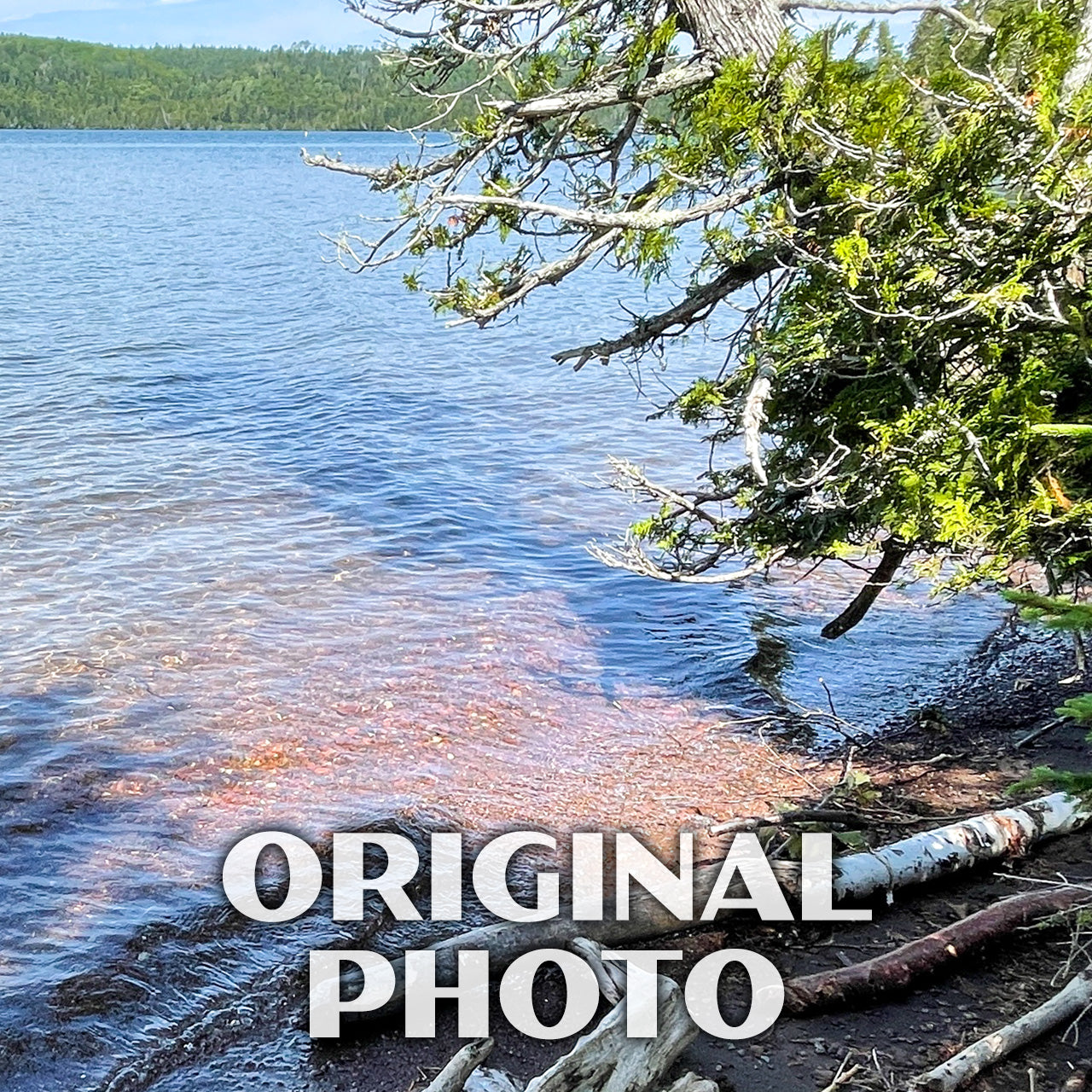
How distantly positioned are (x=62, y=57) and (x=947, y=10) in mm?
202612

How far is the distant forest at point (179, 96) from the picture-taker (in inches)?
5699

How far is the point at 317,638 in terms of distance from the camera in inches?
390

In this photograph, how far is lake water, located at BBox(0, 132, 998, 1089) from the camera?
663 cm

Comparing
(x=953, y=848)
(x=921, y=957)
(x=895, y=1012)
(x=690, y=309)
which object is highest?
(x=690, y=309)

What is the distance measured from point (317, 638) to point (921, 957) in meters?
6.49

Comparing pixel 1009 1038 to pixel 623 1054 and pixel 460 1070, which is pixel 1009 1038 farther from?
pixel 460 1070

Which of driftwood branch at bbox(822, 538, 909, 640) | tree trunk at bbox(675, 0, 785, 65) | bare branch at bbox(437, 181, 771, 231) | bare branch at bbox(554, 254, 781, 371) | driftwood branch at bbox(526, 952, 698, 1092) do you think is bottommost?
driftwood branch at bbox(526, 952, 698, 1092)

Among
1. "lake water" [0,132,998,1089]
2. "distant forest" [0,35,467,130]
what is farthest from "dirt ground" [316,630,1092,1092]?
"distant forest" [0,35,467,130]

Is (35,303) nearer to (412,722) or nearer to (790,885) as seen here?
(412,722)

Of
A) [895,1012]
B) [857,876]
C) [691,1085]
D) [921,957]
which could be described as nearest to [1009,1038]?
[895,1012]

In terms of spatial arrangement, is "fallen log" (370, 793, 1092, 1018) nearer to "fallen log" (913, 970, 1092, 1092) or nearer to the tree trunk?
"fallen log" (913, 970, 1092, 1092)

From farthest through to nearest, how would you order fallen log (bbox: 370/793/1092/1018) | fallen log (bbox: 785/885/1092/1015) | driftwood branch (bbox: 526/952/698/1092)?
1. fallen log (bbox: 370/793/1092/1018)
2. fallen log (bbox: 785/885/1092/1015)
3. driftwood branch (bbox: 526/952/698/1092)

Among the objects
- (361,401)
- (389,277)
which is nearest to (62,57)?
(389,277)

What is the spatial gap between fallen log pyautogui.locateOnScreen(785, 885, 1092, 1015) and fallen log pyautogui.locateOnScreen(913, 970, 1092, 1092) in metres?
0.46
